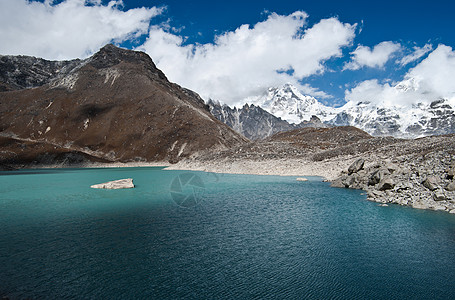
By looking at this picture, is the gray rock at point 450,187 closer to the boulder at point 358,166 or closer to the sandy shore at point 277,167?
the boulder at point 358,166

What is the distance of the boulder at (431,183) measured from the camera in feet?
91.0

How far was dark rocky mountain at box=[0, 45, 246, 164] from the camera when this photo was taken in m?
139


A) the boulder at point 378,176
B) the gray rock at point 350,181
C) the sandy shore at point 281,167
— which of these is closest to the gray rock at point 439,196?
the boulder at point 378,176

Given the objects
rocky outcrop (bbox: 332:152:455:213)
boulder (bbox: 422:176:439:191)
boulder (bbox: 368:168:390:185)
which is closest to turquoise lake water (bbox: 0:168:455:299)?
rocky outcrop (bbox: 332:152:455:213)

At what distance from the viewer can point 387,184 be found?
32.1m

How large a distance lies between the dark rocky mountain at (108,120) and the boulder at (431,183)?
111 meters

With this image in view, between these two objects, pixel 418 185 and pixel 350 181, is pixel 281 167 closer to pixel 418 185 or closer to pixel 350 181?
pixel 350 181

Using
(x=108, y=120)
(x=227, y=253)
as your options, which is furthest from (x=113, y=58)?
(x=227, y=253)

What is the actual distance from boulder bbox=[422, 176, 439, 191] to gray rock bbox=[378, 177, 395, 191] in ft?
10.8

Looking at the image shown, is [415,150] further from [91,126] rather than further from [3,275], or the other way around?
[91,126]

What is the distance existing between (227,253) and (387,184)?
81.1ft

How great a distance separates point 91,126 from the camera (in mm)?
153125

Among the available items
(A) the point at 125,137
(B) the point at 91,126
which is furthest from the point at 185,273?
(B) the point at 91,126

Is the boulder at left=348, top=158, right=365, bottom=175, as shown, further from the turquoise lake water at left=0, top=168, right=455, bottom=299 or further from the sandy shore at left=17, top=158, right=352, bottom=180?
the turquoise lake water at left=0, top=168, right=455, bottom=299
